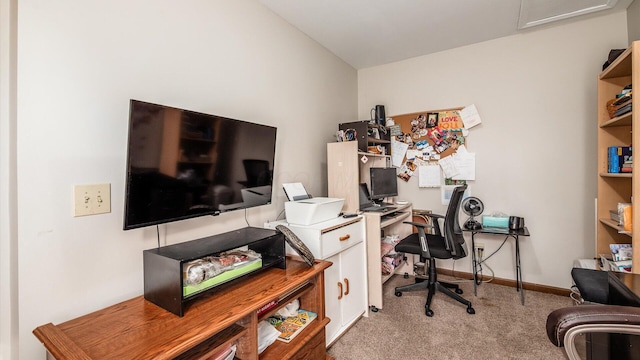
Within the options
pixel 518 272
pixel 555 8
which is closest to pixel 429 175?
pixel 518 272

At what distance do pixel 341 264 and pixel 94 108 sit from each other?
1.66 metres

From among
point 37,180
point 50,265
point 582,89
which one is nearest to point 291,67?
point 37,180

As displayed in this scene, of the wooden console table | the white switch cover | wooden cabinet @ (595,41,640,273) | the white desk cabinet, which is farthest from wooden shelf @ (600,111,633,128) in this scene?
the white switch cover

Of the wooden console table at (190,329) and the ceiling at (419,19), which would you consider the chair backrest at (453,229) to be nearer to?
the wooden console table at (190,329)

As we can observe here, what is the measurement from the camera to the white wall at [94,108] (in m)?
1.05

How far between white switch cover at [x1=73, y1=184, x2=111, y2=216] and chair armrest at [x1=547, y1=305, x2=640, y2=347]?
1.74 m

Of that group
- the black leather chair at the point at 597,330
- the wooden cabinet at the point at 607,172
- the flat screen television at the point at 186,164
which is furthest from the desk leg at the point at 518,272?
the flat screen television at the point at 186,164

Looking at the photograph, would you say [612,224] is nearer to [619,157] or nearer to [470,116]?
[619,157]

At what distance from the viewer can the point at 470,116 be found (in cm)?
294

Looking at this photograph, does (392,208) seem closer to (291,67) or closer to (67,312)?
(291,67)

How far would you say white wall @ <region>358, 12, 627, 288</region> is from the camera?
250 centimetres

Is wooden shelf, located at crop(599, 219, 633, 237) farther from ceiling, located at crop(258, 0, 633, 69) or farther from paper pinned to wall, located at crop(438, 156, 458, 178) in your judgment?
ceiling, located at crop(258, 0, 633, 69)

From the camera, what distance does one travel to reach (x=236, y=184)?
163 cm

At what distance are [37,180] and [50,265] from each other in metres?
0.33
